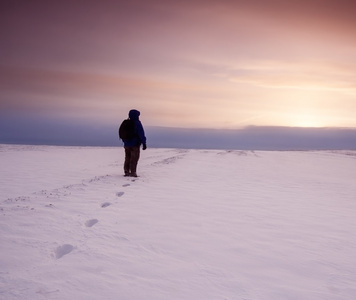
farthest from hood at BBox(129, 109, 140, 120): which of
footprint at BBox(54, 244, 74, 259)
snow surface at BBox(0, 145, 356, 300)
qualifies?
footprint at BBox(54, 244, 74, 259)

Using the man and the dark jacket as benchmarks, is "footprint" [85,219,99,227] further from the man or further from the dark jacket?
the dark jacket

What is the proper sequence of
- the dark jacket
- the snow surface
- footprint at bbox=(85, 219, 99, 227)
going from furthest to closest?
1. the dark jacket
2. footprint at bbox=(85, 219, 99, 227)
3. the snow surface

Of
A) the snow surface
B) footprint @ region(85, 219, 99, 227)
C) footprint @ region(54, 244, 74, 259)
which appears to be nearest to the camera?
the snow surface

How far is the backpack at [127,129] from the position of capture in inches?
421

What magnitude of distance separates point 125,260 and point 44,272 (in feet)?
2.60

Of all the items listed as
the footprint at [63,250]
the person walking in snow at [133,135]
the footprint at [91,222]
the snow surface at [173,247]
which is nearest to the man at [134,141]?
the person walking in snow at [133,135]

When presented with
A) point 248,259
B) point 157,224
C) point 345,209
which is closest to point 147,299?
point 248,259

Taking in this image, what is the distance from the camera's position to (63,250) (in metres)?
3.76

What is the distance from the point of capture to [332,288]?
315cm

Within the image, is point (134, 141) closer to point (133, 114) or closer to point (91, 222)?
point (133, 114)

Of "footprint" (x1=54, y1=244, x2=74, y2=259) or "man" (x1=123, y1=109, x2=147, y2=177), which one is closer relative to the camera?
"footprint" (x1=54, y1=244, x2=74, y2=259)

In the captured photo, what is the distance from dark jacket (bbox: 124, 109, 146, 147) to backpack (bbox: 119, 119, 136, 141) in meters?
0.11

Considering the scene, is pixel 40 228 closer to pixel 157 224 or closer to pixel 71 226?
pixel 71 226

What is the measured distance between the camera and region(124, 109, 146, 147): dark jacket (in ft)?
35.0
